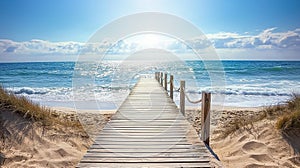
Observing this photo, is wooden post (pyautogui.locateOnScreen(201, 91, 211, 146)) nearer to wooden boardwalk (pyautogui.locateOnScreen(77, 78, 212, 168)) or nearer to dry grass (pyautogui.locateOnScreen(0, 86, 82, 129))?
wooden boardwalk (pyautogui.locateOnScreen(77, 78, 212, 168))

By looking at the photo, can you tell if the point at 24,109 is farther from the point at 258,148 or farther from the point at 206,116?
the point at 258,148

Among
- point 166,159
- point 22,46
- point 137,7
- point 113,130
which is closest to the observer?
point 166,159

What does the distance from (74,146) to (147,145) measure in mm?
1783

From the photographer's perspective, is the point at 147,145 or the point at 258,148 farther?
the point at 258,148

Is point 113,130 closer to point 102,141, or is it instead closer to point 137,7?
point 102,141

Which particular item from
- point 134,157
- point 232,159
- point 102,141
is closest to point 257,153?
point 232,159

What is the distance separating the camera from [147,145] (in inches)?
165

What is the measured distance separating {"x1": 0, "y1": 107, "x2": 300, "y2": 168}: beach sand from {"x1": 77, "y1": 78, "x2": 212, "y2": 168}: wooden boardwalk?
1.81 feet

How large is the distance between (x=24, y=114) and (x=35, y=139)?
87 centimetres

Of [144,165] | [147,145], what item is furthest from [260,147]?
[144,165]

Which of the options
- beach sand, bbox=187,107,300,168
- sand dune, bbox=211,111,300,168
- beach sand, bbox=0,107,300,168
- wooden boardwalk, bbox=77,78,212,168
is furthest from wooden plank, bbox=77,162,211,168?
sand dune, bbox=211,111,300,168

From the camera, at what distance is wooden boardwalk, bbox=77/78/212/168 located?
138 inches

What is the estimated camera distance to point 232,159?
171 inches

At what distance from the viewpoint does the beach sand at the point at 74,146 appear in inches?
157
